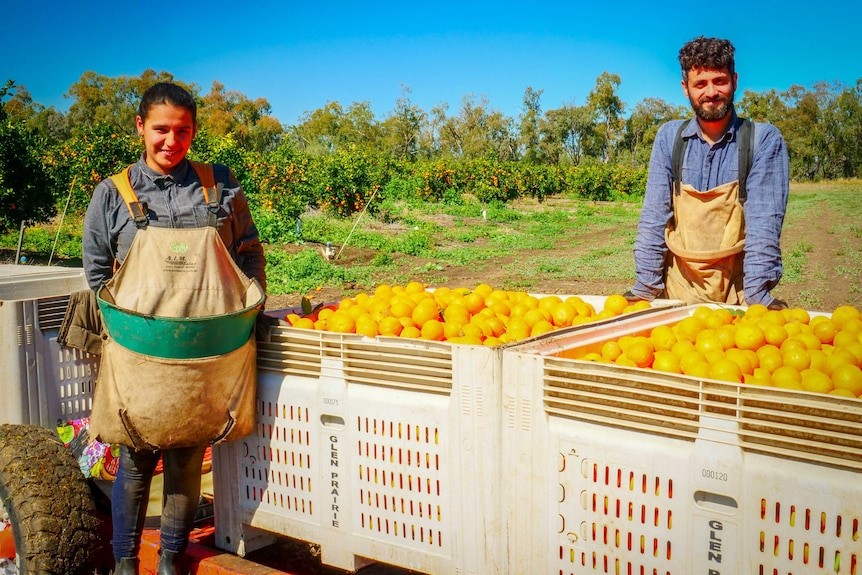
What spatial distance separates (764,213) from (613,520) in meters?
1.70

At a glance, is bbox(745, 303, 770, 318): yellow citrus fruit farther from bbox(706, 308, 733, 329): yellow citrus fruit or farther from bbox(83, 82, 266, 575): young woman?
bbox(83, 82, 266, 575): young woman

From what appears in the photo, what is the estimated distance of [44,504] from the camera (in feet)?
8.64

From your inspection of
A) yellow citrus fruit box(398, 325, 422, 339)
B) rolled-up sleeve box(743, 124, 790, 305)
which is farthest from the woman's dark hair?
rolled-up sleeve box(743, 124, 790, 305)

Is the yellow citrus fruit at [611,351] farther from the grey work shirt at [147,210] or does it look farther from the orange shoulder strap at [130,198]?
the orange shoulder strap at [130,198]

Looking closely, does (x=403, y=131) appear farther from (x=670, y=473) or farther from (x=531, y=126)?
(x=670, y=473)

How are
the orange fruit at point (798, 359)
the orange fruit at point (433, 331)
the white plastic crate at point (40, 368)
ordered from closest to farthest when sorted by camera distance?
the orange fruit at point (798, 359) → the orange fruit at point (433, 331) → the white plastic crate at point (40, 368)

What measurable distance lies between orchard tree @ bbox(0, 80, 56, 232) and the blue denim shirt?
48.1ft

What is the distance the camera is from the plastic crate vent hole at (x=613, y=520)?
1.81 metres

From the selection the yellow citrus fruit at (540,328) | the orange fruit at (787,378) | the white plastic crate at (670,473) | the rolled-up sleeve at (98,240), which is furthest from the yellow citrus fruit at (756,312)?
the rolled-up sleeve at (98,240)

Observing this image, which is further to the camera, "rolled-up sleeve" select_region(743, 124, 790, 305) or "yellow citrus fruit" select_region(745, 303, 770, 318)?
"rolled-up sleeve" select_region(743, 124, 790, 305)

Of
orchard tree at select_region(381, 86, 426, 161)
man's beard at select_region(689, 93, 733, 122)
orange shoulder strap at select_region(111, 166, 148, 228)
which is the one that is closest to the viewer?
orange shoulder strap at select_region(111, 166, 148, 228)

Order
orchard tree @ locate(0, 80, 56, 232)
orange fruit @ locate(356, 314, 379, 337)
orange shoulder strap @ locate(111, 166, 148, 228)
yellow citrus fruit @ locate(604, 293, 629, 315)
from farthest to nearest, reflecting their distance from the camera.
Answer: orchard tree @ locate(0, 80, 56, 232)
yellow citrus fruit @ locate(604, 293, 629, 315)
orange fruit @ locate(356, 314, 379, 337)
orange shoulder strap @ locate(111, 166, 148, 228)

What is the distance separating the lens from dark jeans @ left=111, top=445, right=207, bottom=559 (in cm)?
261

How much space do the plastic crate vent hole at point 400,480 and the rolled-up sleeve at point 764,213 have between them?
5.23 feet
